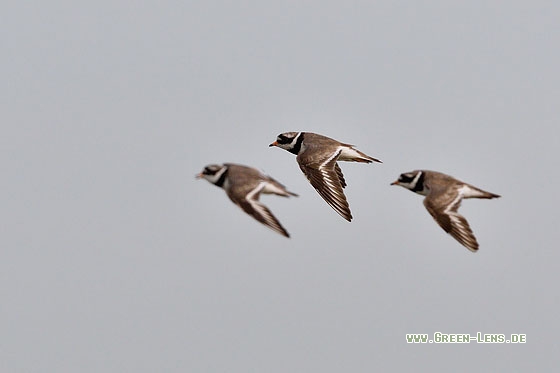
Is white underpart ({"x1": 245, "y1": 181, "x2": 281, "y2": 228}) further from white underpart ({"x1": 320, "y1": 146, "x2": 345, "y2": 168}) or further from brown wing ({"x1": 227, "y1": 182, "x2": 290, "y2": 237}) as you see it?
white underpart ({"x1": 320, "y1": 146, "x2": 345, "y2": 168})

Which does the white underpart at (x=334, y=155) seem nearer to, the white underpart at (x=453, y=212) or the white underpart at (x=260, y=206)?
the white underpart at (x=260, y=206)

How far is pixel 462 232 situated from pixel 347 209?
550 centimetres

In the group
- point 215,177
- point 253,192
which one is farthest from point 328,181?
point 253,192

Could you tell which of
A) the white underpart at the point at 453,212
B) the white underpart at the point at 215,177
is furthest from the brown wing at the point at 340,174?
the white underpart at the point at 215,177

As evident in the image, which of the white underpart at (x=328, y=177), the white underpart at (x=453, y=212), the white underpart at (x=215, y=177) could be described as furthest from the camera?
the white underpart at (x=328, y=177)

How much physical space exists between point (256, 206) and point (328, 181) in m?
6.42

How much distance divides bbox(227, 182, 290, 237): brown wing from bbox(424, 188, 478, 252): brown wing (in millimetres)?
4919

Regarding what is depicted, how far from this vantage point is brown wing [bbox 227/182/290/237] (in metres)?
24.3

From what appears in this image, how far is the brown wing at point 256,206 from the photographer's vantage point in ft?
79.8

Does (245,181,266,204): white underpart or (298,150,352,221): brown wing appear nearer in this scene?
(245,181,266,204): white underpart

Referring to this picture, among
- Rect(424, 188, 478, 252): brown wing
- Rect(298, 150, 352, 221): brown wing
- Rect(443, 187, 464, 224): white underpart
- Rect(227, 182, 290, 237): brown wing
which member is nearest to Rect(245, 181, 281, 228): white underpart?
Rect(227, 182, 290, 237): brown wing

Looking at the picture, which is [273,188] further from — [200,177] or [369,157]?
[369,157]

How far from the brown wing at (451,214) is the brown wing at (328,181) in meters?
3.37

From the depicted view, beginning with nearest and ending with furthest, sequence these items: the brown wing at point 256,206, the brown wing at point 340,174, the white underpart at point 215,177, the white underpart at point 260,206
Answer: the brown wing at point 256,206, the white underpart at point 260,206, the white underpart at point 215,177, the brown wing at point 340,174
